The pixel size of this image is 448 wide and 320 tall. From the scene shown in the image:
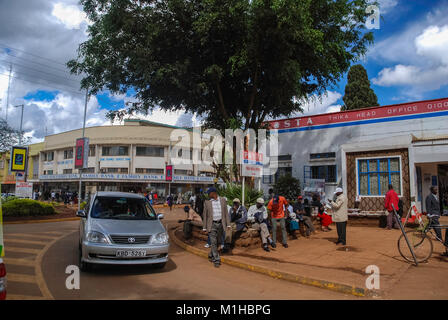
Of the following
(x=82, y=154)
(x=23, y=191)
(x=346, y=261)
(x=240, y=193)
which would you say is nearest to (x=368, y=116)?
(x=240, y=193)

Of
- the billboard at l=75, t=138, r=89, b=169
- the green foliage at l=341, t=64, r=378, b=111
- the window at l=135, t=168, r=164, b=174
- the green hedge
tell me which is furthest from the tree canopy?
the window at l=135, t=168, r=164, b=174

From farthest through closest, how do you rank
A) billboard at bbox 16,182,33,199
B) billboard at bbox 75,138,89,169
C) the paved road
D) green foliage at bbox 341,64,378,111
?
green foliage at bbox 341,64,378,111 → billboard at bbox 75,138,89,169 → billboard at bbox 16,182,33,199 → the paved road

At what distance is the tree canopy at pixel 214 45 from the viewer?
10977mm

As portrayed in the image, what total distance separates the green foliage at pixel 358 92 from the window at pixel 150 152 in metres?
26.8

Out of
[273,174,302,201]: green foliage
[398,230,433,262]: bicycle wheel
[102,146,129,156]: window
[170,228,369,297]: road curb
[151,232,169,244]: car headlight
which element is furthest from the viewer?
[102,146,129,156]: window

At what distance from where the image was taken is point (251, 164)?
10.2m

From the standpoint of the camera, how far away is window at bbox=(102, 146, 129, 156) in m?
47.9

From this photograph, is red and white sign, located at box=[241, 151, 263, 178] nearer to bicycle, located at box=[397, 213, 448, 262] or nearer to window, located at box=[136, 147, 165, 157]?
bicycle, located at box=[397, 213, 448, 262]

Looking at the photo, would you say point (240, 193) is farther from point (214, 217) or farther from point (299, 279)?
point (299, 279)

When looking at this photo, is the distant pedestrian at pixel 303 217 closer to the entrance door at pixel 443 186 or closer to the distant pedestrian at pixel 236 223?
the distant pedestrian at pixel 236 223

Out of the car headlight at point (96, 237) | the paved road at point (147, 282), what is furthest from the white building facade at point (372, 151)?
the car headlight at point (96, 237)

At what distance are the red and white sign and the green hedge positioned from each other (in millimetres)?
13669

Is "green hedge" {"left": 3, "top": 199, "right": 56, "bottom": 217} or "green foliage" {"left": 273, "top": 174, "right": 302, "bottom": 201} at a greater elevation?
"green foliage" {"left": 273, "top": 174, "right": 302, "bottom": 201}

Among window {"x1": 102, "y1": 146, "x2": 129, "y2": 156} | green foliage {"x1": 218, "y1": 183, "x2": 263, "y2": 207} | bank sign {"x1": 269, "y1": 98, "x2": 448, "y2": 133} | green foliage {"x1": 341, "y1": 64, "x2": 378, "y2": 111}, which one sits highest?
green foliage {"x1": 341, "y1": 64, "x2": 378, "y2": 111}
